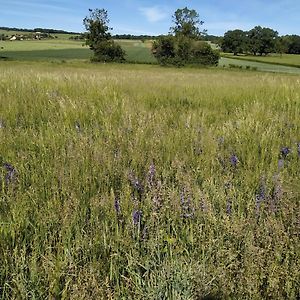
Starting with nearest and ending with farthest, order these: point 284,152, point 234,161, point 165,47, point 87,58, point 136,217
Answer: point 136,217
point 234,161
point 284,152
point 87,58
point 165,47

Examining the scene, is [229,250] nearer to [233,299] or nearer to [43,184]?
[233,299]

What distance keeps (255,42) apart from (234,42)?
9.10 m

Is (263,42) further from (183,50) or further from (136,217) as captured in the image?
(136,217)

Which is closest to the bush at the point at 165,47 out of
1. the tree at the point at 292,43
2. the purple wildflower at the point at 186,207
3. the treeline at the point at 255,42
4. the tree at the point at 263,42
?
the treeline at the point at 255,42

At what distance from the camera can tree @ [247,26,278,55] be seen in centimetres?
14112

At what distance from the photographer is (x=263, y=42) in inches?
5556

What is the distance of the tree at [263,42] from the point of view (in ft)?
463

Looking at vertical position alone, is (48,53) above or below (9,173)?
above

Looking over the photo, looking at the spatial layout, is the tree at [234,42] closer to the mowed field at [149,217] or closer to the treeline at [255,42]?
the treeline at [255,42]

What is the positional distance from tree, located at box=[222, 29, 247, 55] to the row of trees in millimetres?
49942

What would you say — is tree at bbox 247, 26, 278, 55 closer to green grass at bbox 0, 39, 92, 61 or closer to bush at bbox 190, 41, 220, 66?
bush at bbox 190, 41, 220, 66

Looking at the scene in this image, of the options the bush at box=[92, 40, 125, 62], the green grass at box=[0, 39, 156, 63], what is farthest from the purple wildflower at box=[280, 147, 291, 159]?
the bush at box=[92, 40, 125, 62]

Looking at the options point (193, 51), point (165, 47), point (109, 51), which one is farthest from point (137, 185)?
point (165, 47)

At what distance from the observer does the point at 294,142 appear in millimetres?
3332
